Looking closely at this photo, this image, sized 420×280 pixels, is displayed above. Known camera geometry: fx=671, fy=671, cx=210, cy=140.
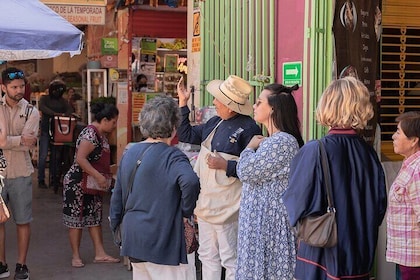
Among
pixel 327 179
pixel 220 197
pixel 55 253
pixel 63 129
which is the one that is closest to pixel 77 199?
pixel 55 253

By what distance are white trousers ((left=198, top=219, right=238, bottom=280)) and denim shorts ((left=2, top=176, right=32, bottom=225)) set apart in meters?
1.91

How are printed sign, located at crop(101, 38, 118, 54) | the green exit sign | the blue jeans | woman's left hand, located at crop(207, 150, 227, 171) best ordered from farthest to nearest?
the blue jeans < printed sign, located at crop(101, 38, 118, 54) < the green exit sign < woman's left hand, located at crop(207, 150, 227, 171)

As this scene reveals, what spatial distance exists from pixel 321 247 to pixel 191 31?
4632 millimetres

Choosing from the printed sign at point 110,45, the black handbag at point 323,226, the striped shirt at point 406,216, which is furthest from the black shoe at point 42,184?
the black handbag at point 323,226

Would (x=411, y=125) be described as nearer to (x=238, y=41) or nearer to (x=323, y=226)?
(x=323, y=226)

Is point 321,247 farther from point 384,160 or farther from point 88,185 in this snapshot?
point 88,185

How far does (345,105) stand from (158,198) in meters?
1.31

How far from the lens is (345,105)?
11.9 feet

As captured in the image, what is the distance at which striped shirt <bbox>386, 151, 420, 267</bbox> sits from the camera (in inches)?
166

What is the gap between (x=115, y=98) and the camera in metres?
11.6

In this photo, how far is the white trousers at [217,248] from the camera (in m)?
5.43

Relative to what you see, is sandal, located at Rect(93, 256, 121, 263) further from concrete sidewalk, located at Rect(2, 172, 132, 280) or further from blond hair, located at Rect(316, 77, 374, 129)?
blond hair, located at Rect(316, 77, 374, 129)

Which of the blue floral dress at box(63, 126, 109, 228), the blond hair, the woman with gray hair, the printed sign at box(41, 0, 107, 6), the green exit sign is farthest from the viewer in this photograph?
the printed sign at box(41, 0, 107, 6)

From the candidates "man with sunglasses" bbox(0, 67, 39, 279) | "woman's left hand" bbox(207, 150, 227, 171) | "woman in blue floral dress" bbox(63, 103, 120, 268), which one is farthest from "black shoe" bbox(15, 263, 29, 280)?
"woman's left hand" bbox(207, 150, 227, 171)
